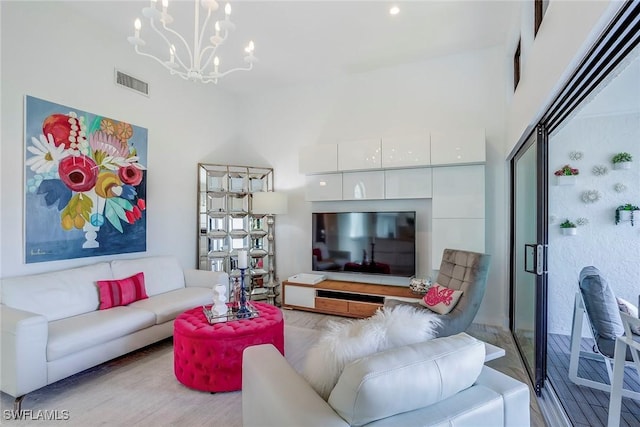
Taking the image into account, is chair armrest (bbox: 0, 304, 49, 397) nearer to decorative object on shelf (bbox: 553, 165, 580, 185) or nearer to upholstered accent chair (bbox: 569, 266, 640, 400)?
upholstered accent chair (bbox: 569, 266, 640, 400)

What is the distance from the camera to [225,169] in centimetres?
464

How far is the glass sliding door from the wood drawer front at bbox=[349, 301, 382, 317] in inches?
58.2

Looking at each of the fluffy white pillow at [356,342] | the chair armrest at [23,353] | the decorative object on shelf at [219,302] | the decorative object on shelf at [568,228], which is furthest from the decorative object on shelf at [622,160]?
the chair armrest at [23,353]

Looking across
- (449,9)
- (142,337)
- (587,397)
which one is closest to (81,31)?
(142,337)

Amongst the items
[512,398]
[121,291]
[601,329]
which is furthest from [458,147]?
[121,291]

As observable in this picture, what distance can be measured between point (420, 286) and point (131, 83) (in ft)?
13.8

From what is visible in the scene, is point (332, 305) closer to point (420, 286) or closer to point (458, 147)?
point (420, 286)

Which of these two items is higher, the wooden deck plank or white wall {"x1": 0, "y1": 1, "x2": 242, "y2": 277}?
white wall {"x1": 0, "y1": 1, "x2": 242, "y2": 277}

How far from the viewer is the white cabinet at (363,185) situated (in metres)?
3.97

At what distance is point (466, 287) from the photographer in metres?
2.79

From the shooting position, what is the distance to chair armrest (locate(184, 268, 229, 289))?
3801mm

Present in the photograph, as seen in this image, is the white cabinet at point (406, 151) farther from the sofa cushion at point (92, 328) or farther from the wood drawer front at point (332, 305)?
the sofa cushion at point (92, 328)

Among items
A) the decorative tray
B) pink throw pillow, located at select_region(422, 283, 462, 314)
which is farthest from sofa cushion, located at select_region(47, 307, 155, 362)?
pink throw pillow, located at select_region(422, 283, 462, 314)

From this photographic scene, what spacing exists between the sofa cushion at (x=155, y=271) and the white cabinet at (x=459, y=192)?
3263 mm
